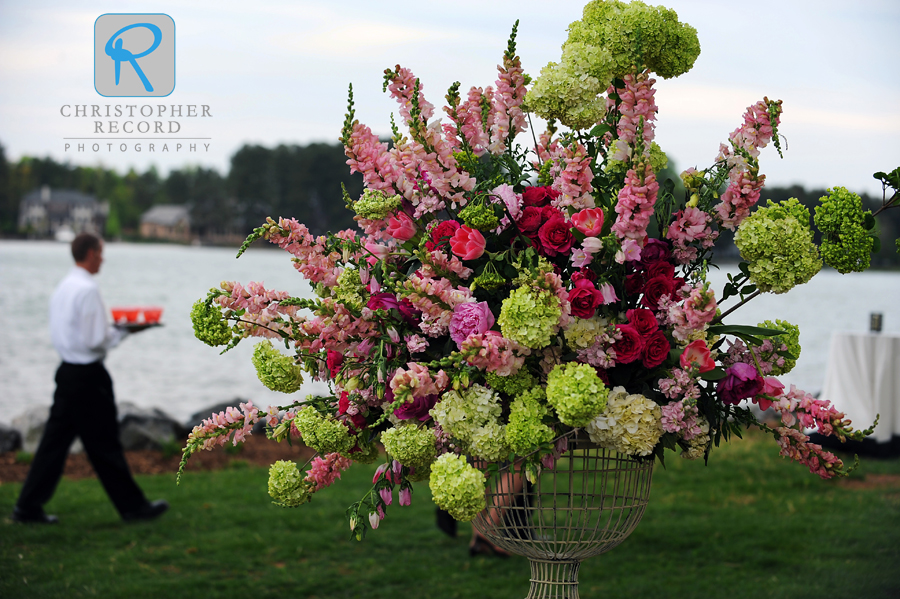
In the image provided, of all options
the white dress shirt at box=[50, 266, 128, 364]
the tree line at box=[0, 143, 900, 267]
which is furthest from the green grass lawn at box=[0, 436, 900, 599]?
the tree line at box=[0, 143, 900, 267]

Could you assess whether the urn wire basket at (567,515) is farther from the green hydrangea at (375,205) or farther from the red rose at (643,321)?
the green hydrangea at (375,205)

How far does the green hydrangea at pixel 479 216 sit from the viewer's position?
5.25ft

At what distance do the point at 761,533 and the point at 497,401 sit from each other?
16.8 ft

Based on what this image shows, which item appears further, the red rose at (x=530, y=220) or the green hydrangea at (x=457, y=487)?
the red rose at (x=530, y=220)

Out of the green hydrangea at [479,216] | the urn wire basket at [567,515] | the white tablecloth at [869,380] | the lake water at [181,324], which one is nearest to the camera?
the green hydrangea at [479,216]

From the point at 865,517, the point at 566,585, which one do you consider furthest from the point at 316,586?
the point at 865,517

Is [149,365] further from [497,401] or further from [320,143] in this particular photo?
[497,401]

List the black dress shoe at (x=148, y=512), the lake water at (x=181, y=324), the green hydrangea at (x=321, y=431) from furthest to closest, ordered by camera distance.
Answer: the lake water at (x=181, y=324), the black dress shoe at (x=148, y=512), the green hydrangea at (x=321, y=431)

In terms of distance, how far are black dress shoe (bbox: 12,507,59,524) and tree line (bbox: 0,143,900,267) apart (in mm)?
3193

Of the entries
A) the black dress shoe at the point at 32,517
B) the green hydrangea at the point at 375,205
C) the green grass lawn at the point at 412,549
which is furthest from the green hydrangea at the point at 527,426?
the black dress shoe at the point at 32,517

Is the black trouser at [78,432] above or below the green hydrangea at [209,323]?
below

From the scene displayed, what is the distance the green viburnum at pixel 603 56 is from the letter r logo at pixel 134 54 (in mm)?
5575

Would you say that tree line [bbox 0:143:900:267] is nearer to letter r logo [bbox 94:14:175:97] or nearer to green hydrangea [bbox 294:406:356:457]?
green hydrangea [bbox 294:406:356:457]

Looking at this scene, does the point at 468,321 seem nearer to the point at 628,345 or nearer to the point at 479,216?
the point at 479,216
